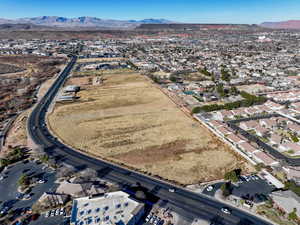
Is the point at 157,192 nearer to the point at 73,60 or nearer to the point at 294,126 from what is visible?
the point at 294,126

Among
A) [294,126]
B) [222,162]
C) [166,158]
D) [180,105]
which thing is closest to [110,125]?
[166,158]

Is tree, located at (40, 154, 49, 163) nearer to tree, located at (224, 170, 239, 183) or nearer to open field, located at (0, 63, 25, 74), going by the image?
tree, located at (224, 170, 239, 183)

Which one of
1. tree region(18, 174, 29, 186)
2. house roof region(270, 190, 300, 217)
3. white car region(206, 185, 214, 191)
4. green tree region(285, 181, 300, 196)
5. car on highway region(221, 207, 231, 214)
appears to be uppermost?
green tree region(285, 181, 300, 196)

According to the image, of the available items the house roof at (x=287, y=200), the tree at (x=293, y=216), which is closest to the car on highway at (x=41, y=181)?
the house roof at (x=287, y=200)

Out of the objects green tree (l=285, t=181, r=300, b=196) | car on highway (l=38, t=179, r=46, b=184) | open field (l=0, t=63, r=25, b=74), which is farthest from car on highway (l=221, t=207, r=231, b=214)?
open field (l=0, t=63, r=25, b=74)

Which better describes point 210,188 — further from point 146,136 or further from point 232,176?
point 146,136

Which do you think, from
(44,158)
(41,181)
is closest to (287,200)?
(41,181)
